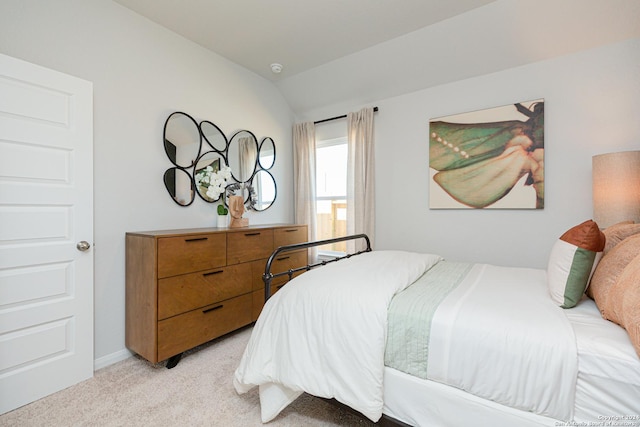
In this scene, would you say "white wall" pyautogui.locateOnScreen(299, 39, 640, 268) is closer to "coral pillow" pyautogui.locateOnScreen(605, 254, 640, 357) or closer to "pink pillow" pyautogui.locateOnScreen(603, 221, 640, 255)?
"pink pillow" pyautogui.locateOnScreen(603, 221, 640, 255)

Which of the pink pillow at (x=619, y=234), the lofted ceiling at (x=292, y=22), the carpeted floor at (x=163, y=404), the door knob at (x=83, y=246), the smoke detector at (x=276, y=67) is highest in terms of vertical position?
the lofted ceiling at (x=292, y=22)

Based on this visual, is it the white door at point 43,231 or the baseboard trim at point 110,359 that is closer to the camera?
the white door at point 43,231

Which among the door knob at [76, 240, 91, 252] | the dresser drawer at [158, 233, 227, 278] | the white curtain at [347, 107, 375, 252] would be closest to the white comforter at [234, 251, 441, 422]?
the dresser drawer at [158, 233, 227, 278]

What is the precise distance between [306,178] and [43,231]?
262 cm

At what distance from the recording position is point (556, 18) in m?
2.26

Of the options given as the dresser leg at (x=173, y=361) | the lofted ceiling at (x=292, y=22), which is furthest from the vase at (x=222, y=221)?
the lofted ceiling at (x=292, y=22)

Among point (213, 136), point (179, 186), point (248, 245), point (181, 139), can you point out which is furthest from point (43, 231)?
point (213, 136)

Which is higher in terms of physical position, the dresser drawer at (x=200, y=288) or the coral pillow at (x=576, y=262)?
the coral pillow at (x=576, y=262)

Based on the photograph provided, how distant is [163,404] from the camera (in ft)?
5.64

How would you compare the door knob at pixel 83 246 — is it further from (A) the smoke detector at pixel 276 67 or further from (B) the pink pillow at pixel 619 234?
(B) the pink pillow at pixel 619 234

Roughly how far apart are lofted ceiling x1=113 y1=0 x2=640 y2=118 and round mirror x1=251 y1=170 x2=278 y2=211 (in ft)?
4.12

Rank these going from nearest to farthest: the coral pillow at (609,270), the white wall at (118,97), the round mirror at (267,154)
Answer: the coral pillow at (609,270)
the white wall at (118,97)
the round mirror at (267,154)

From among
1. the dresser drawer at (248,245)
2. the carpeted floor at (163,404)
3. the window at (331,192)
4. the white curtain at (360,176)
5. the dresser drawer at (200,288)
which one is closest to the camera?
the carpeted floor at (163,404)

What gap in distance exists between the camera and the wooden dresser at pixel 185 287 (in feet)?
6.68
